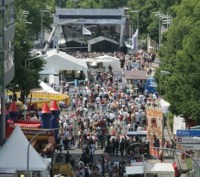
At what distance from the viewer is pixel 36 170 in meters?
62.2

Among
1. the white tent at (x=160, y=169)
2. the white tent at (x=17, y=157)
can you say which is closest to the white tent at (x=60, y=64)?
the white tent at (x=160, y=169)

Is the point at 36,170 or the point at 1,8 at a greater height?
the point at 1,8

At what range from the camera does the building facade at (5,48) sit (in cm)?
6625

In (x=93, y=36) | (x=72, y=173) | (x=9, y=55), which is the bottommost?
(x=72, y=173)

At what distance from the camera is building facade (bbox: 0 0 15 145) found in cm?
6625

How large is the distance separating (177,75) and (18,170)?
2183cm

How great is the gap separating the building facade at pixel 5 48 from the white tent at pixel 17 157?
108 inches

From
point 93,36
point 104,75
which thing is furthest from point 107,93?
point 93,36

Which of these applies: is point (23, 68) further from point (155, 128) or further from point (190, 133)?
point (190, 133)

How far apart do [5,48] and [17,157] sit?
7339 mm

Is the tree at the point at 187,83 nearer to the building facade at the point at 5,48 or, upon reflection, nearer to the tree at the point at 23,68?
the tree at the point at 23,68

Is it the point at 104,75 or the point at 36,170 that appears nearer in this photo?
the point at 36,170

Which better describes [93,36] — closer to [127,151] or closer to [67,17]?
[67,17]

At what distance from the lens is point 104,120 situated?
3312 inches
